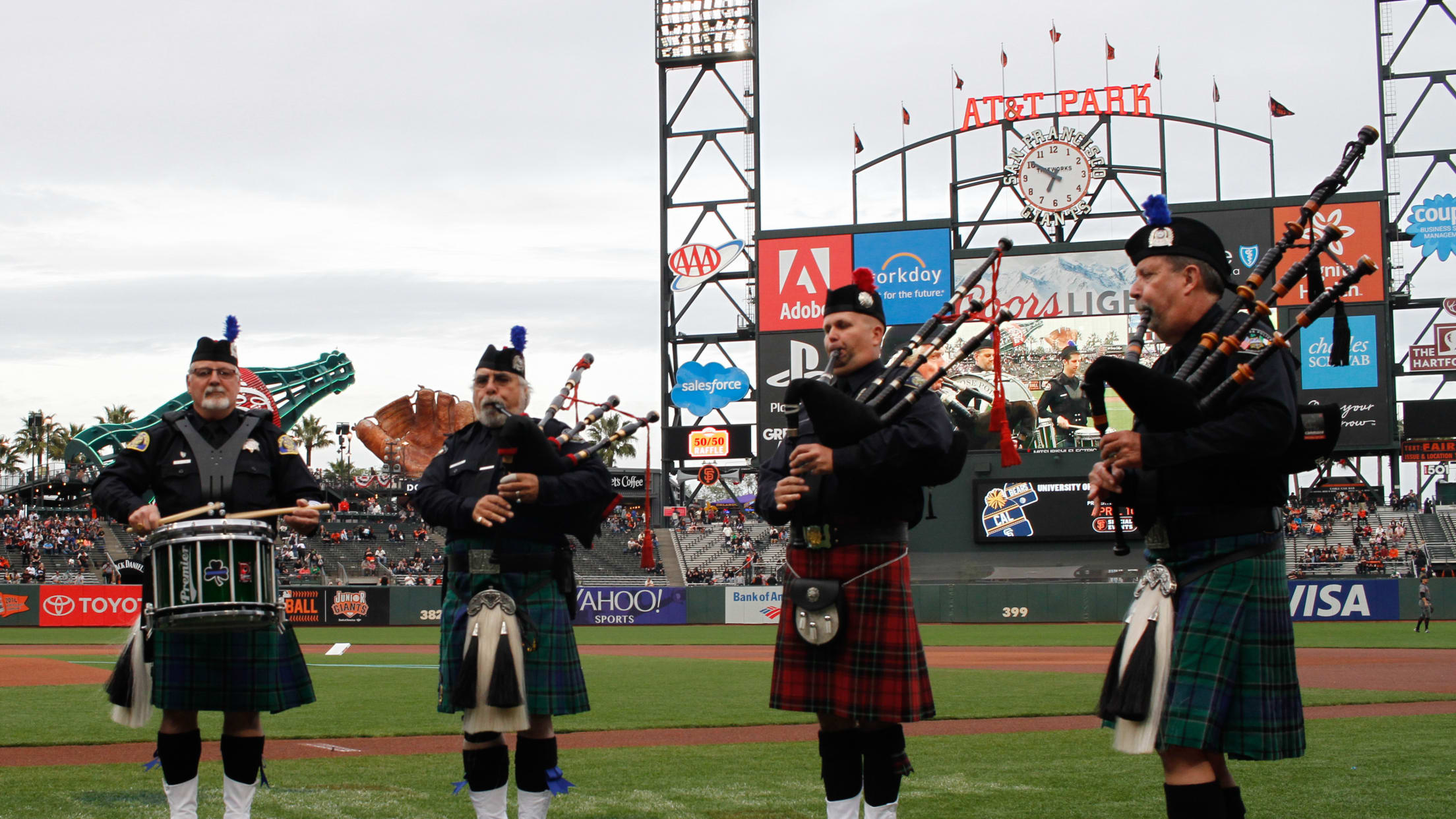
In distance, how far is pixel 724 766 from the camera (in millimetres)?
7328

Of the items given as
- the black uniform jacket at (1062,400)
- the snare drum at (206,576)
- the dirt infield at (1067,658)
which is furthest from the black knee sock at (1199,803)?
the black uniform jacket at (1062,400)

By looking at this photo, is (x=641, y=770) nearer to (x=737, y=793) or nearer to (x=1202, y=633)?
(x=737, y=793)

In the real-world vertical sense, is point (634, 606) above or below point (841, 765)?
below

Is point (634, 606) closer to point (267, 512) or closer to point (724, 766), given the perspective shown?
point (724, 766)

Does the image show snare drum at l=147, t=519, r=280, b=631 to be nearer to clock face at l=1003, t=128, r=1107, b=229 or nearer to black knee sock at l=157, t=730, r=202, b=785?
black knee sock at l=157, t=730, r=202, b=785

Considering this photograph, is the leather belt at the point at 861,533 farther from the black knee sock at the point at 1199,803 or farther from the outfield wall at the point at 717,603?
the outfield wall at the point at 717,603

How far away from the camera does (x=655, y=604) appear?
30.9 meters

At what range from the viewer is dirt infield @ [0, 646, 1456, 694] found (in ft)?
45.5

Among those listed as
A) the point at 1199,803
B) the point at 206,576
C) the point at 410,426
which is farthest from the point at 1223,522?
the point at 410,426

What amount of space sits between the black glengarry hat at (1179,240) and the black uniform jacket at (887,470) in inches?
36.3

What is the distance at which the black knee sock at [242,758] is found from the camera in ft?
15.7

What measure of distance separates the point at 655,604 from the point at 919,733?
22170mm

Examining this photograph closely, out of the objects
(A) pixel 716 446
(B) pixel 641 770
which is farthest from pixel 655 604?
(B) pixel 641 770

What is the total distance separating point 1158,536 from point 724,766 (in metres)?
4.32
